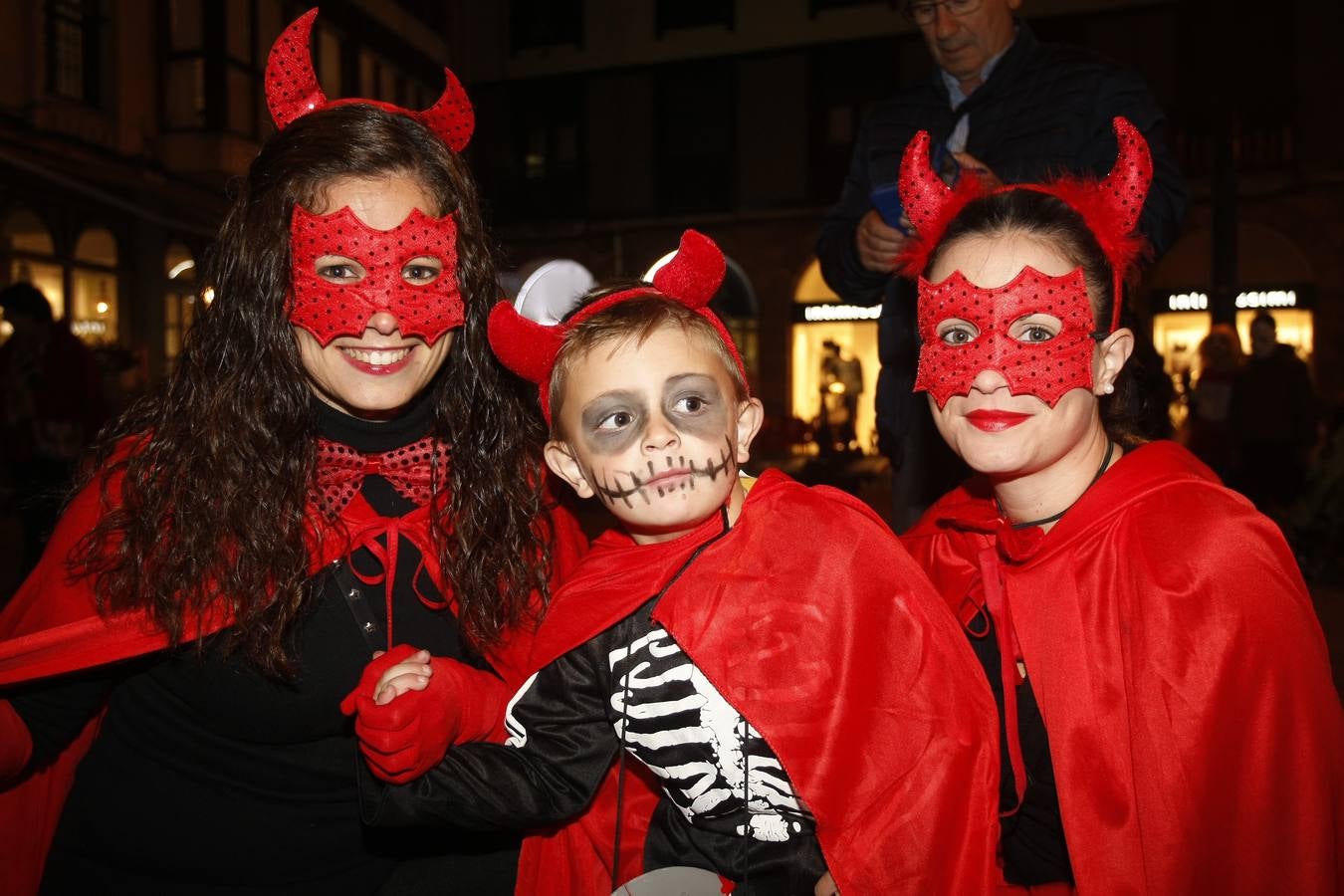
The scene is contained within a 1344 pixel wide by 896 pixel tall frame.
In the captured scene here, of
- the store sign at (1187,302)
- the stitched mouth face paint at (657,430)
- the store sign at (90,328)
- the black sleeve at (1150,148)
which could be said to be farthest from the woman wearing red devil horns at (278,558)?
the store sign at (1187,302)

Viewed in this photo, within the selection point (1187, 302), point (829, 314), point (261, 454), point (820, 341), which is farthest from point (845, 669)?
point (820, 341)

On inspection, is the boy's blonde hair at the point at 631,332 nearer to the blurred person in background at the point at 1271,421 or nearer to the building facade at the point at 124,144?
the blurred person in background at the point at 1271,421

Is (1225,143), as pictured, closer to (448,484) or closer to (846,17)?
(846,17)

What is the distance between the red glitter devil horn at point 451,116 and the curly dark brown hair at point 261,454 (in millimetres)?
92

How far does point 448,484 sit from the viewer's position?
2305mm

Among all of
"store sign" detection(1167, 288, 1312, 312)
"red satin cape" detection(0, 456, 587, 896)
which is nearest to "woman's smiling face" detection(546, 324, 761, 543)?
"red satin cape" detection(0, 456, 587, 896)

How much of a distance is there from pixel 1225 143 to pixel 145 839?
11.7 m

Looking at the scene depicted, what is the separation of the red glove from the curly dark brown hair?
0.25 m

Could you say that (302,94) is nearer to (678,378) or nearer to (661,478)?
(678,378)

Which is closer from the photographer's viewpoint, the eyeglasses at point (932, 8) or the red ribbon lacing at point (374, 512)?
the red ribbon lacing at point (374, 512)

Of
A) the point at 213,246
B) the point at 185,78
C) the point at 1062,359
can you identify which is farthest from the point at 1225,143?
the point at 185,78

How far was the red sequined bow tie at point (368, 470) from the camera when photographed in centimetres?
219

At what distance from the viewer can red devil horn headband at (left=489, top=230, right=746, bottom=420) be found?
2.00 meters

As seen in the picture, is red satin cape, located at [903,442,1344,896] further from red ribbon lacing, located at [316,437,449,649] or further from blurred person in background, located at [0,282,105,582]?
blurred person in background, located at [0,282,105,582]
